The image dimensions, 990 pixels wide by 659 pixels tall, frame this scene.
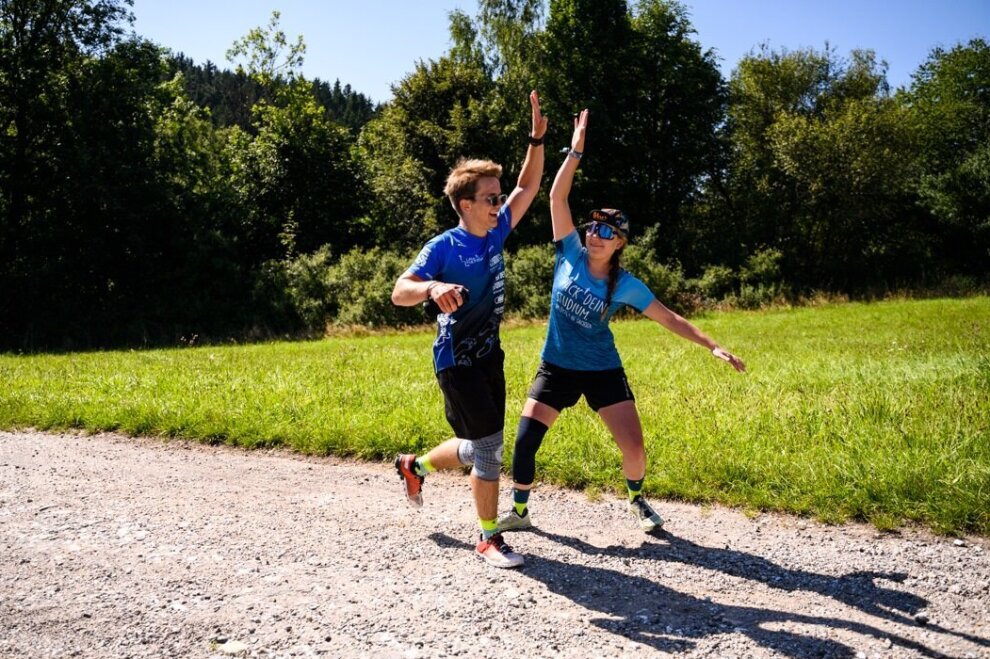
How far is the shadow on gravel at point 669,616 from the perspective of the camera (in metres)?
3.27

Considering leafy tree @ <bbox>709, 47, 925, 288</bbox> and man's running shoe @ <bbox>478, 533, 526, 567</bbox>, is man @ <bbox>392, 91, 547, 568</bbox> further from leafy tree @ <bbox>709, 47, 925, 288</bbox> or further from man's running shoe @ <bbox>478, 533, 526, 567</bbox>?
leafy tree @ <bbox>709, 47, 925, 288</bbox>

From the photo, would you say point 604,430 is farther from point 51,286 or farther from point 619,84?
point 619,84

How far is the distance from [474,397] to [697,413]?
3844 mm

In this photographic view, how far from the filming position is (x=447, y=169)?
34.3 metres

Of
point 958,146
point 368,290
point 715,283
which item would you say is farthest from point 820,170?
point 368,290

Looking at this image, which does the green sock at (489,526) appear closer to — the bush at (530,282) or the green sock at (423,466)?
the green sock at (423,466)

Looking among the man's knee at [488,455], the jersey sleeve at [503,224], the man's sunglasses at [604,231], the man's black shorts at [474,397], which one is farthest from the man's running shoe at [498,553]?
the man's sunglasses at [604,231]

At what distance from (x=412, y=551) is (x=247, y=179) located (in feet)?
111


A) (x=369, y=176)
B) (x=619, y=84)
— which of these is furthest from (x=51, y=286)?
(x=619, y=84)

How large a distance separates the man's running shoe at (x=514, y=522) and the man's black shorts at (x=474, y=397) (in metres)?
0.81

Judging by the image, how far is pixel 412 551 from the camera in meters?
4.46

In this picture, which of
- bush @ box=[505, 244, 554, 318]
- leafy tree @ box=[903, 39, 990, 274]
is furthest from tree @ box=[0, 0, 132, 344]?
leafy tree @ box=[903, 39, 990, 274]

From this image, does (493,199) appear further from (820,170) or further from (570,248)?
(820,170)

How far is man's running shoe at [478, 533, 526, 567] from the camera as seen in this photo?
423 cm
